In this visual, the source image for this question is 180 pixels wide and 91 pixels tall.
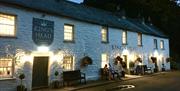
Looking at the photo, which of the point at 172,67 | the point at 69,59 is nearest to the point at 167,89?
the point at 69,59

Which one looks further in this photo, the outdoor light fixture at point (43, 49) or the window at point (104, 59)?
the window at point (104, 59)

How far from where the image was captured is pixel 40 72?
1778 cm

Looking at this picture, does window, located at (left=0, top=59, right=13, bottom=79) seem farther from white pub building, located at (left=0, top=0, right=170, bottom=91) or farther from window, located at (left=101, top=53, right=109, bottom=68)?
window, located at (left=101, top=53, right=109, bottom=68)

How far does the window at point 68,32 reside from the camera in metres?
20.1

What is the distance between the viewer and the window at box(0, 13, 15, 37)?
50.5ft

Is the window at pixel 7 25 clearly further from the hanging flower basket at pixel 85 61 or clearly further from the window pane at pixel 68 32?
the hanging flower basket at pixel 85 61

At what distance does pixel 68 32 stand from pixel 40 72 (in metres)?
4.24

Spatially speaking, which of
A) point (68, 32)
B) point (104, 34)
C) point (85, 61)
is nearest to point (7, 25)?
point (68, 32)

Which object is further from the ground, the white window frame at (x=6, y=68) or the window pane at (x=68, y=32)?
the window pane at (x=68, y=32)

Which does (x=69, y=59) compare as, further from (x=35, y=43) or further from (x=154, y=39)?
(x=154, y=39)

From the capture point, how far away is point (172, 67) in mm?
43469

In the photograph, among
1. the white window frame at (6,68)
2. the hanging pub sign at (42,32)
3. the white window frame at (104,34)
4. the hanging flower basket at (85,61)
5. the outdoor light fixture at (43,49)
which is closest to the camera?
the white window frame at (6,68)

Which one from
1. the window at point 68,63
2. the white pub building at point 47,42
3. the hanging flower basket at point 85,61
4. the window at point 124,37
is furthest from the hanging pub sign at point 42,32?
the window at point 124,37

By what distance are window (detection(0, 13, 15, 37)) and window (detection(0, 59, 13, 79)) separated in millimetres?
1593
